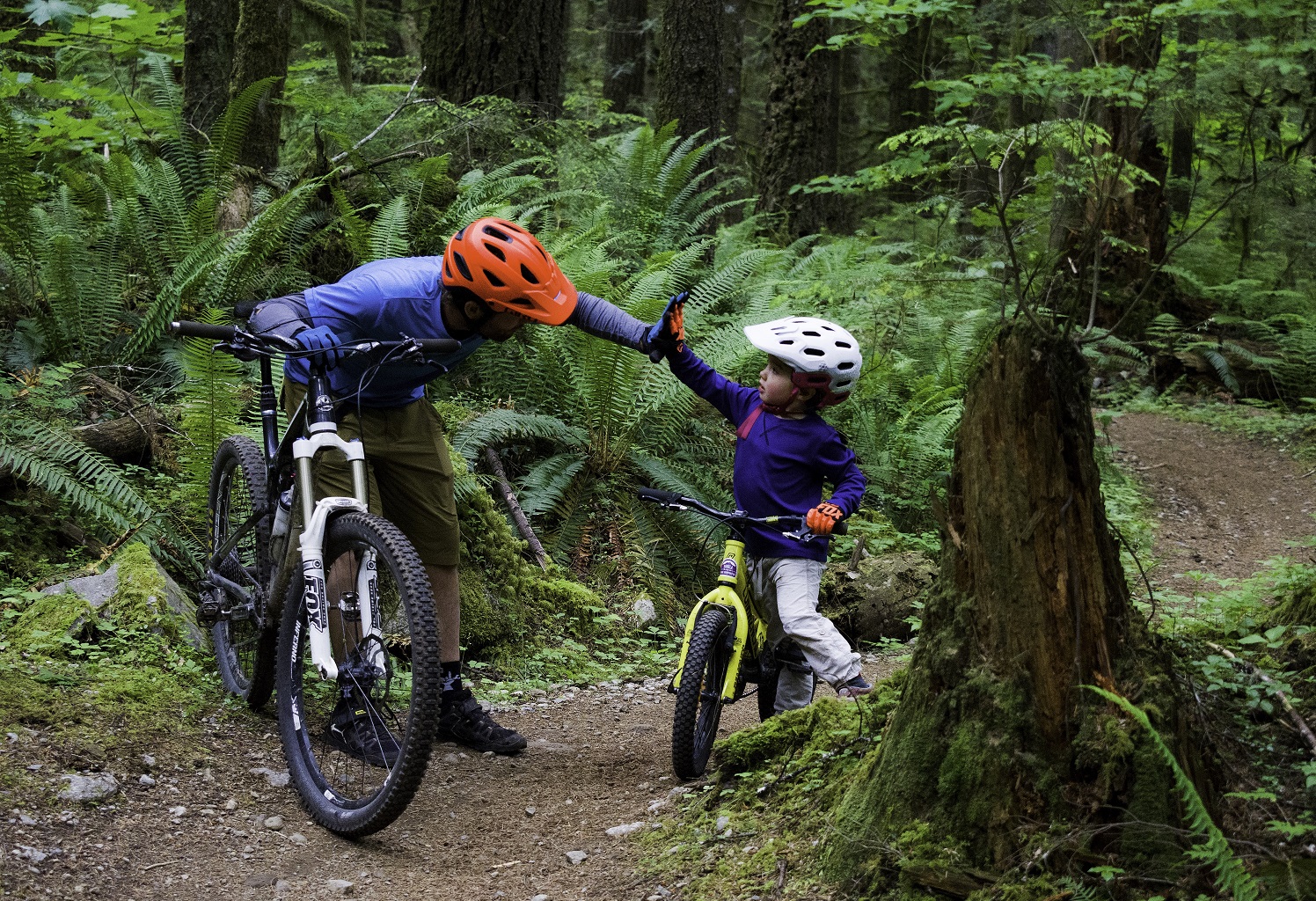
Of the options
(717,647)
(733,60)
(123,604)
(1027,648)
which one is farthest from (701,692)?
(733,60)

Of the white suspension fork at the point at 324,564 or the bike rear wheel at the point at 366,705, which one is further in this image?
the white suspension fork at the point at 324,564

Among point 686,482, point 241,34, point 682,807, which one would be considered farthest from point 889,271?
point 682,807

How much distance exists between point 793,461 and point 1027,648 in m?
1.75

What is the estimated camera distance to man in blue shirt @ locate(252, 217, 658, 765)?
12.4ft

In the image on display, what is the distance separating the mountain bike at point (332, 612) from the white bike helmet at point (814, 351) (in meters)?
1.20

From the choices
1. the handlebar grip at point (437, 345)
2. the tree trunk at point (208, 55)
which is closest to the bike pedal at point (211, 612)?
the handlebar grip at point (437, 345)

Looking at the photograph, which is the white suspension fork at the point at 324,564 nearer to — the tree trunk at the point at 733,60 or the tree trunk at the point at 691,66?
the tree trunk at the point at 691,66

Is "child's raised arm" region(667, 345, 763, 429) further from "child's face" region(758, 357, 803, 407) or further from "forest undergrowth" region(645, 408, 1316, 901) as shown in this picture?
"forest undergrowth" region(645, 408, 1316, 901)

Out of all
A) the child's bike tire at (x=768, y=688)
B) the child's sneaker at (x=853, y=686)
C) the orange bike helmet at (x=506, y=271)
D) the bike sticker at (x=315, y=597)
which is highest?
the orange bike helmet at (x=506, y=271)

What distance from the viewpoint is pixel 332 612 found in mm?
3732

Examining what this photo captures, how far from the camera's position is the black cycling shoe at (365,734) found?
11.7 ft

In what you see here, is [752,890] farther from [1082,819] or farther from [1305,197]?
[1305,197]

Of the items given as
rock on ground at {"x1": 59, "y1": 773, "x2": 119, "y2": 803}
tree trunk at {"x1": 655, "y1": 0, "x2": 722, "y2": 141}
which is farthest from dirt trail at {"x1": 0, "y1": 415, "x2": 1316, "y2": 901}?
tree trunk at {"x1": 655, "y1": 0, "x2": 722, "y2": 141}

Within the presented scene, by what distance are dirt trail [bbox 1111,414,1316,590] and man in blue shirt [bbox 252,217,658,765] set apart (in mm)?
5038
